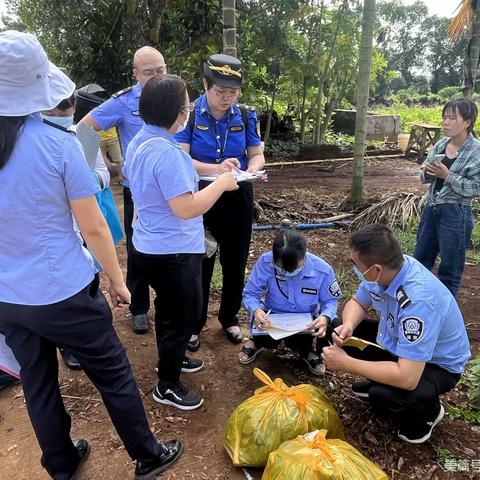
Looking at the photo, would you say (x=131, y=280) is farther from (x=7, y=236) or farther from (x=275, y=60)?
(x=275, y=60)

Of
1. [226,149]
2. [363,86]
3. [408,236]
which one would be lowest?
[408,236]

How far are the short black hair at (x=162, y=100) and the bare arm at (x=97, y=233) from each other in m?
0.59

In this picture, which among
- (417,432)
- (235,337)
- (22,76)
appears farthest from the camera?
(235,337)

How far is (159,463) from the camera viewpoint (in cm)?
212

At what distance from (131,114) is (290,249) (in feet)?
4.87

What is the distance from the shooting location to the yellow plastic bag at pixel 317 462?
172 cm

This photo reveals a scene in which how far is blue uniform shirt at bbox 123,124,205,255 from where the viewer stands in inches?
78.5

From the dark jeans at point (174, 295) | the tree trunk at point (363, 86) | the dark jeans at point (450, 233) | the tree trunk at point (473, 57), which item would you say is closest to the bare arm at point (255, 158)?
the dark jeans at point (174, 295)

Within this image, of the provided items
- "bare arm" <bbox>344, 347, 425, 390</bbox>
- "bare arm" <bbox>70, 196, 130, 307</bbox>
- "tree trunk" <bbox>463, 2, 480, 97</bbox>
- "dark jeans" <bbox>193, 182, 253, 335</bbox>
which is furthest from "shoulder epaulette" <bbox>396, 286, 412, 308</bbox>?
A: "tree trunk" <bbox>463, 2, 480, 97</bbox>

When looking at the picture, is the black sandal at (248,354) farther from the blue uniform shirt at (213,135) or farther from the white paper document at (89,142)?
the white paper document at (89,142)

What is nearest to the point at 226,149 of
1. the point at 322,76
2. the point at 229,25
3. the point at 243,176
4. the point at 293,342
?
the point at 243,176

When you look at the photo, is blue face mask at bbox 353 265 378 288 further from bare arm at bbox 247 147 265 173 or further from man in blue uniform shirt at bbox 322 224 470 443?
bare arm at bbox 247 147 265 173

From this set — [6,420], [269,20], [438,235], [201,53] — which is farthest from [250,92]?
[6,420]

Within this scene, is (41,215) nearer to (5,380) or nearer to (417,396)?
(5,380)
